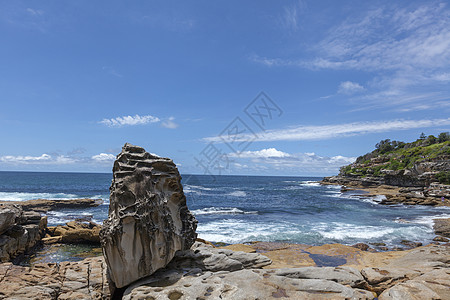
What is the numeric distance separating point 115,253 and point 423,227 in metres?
22.9

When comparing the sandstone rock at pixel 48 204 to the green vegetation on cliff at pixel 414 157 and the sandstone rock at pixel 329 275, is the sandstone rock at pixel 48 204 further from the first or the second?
the green vegetation on cliff at pixel 414 157

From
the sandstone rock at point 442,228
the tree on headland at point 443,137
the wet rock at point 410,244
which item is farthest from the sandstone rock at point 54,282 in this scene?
the tree on headland at point 443,137

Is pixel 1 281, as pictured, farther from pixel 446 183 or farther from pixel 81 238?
pixel 446 183

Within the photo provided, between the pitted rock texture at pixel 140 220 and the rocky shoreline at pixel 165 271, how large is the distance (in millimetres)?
27

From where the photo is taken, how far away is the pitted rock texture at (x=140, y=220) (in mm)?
7582

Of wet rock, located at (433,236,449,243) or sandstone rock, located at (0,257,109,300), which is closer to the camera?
sandstone rock, located at (0,257,109,300)

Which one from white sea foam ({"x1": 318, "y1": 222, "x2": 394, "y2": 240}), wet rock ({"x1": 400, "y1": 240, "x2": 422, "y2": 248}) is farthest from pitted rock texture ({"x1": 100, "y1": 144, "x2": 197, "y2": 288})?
wet rock ({"x1": 400, "y1": 240, "x2": 422, "y2": 248})

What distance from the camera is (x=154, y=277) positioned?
7914 millimetres

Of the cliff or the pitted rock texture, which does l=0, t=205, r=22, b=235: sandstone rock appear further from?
the cliff

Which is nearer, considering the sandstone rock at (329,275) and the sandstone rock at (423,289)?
the sandstone rock at (423,289)

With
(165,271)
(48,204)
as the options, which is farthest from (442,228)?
(48,204)

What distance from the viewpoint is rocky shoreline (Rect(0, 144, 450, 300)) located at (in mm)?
6844

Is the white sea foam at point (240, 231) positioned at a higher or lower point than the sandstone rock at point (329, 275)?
lower

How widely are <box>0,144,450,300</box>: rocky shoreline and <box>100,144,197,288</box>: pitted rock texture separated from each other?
3 centimetres
